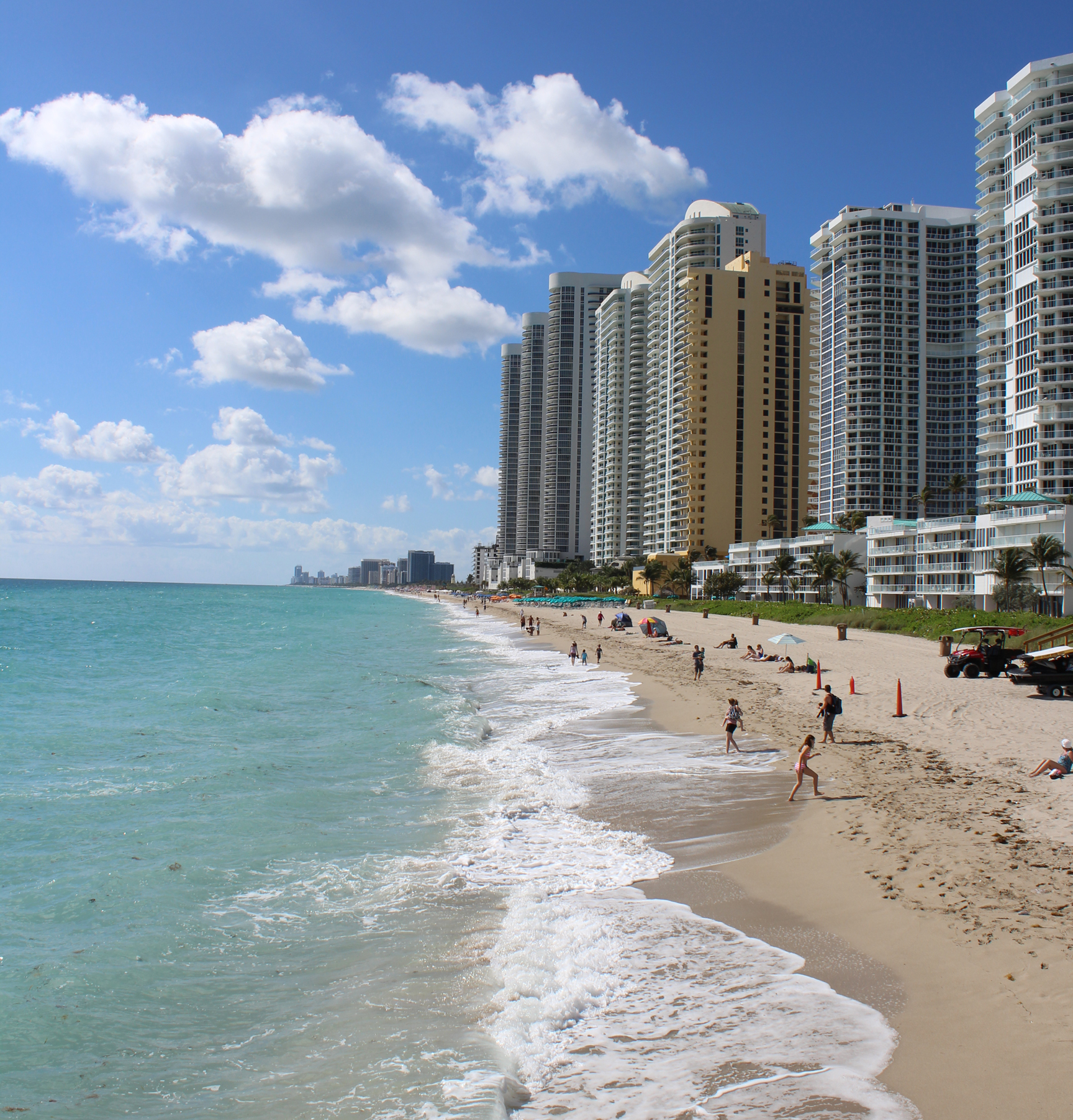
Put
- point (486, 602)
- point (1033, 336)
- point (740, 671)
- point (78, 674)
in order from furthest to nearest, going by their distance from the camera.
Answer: point (486, 602), point (1033, 336), point (78, 674), point (740, 671)

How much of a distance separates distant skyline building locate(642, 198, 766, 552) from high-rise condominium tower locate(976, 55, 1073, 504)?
3852 centimetres

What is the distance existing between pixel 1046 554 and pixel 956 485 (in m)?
52.8

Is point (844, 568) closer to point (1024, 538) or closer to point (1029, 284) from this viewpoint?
point (1024, 538)

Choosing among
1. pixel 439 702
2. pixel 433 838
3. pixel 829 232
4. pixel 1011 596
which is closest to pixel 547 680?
pixel 439 702

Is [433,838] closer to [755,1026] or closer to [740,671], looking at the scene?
[755,1026]

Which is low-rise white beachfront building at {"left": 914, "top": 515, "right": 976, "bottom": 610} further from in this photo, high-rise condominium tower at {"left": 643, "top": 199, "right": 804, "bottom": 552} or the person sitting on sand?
the person sitting on sand

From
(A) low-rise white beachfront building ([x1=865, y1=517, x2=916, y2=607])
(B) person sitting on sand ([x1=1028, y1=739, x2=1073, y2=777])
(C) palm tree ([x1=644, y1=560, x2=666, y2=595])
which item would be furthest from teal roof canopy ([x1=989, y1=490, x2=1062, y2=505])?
(C) palm tree ([x1=644, y1=560, x2=666, y2=595])

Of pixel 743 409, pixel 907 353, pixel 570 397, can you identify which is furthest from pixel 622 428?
pixel 907 353

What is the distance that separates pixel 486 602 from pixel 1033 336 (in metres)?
110

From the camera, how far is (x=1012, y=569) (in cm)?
5369

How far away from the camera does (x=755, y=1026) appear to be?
20.7 feet

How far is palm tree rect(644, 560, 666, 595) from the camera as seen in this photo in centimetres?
11219

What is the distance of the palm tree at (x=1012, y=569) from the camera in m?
53.7

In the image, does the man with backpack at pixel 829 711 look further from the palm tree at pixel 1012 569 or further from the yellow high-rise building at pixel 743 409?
the yellow high-rise building at pixel 743 409
